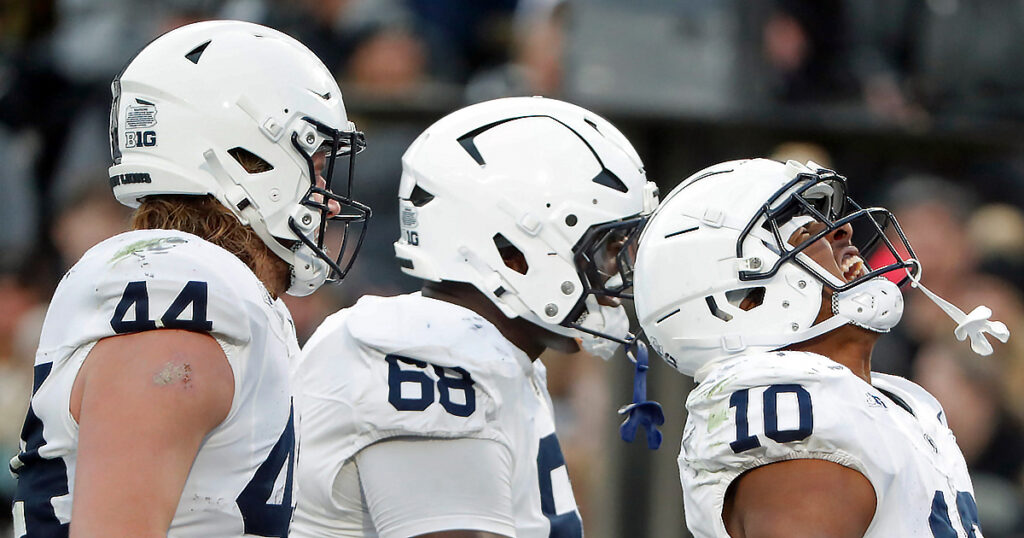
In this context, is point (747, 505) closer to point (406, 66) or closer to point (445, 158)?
point (445, 158)

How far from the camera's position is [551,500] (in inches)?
109

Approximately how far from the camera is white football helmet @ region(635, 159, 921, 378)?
2422mm

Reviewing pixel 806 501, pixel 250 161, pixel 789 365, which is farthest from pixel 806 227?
pixel 250 161

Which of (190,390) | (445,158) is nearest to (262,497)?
(190,390)

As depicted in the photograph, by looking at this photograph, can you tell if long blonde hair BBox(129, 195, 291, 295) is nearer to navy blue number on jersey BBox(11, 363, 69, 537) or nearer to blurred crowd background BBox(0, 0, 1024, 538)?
navy blue number on jersey BBox(11, 363, 69, 537)

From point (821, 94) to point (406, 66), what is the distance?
178cm

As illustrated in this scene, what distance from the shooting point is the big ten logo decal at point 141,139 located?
230 centimetres

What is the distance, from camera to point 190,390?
1.86 meters

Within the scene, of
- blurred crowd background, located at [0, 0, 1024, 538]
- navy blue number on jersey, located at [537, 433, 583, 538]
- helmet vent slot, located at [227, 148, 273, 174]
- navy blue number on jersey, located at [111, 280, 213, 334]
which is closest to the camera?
navy blue number on jersey, located at [111, 280, 213, 334]

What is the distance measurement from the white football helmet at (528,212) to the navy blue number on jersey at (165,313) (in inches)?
37.5

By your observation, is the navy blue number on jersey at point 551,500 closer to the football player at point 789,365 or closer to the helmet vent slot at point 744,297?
the football player at point 789,365

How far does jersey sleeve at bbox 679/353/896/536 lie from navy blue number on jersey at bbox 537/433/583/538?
18.6 inches

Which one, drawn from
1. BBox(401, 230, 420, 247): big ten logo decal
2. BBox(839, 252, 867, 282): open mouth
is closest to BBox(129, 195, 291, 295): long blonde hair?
BBox(401, 230, 420, 247): big ten logo decal

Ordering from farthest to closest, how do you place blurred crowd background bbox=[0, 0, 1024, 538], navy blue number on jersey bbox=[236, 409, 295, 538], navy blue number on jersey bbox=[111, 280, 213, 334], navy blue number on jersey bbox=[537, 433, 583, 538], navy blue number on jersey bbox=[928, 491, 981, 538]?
blurred crowd background bbox=[0, 0, 1024, 538]
navy blue number on jersey bbox=[537, 433, 583, 538]
navy blue number on jersey bbox=[928, 491, 981, 538]
navy blue number on jersey bbox=[236, 409, 295, 538]
navy blue number on jersey bbox=[111, 280, 213, 334]
